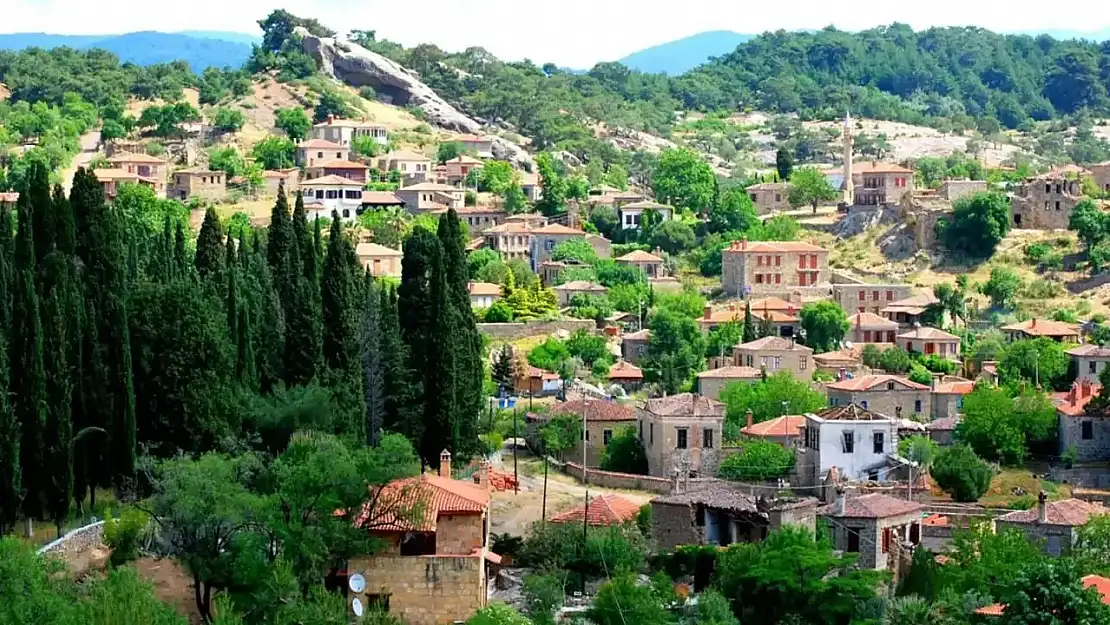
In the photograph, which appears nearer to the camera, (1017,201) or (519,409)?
(519,409)

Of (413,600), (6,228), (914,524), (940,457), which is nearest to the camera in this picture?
(413,600)

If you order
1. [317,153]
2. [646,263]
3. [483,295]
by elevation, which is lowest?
[483,295]

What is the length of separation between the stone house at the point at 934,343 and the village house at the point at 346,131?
4578cm

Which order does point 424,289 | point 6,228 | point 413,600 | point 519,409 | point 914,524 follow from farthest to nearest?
1. point 519,409
2. point 424,289
3. point 914,524
4. point 6,228
5. point 413,600

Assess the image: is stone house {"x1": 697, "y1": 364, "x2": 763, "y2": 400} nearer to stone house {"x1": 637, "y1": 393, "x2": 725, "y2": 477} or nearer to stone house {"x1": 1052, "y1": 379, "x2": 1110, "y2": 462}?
stone house {"x1": 1052, "y1": 379, "x2": 1110, "y2": 462}

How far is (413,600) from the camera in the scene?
41.2 meters

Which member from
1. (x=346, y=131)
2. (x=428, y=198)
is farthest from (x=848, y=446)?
(x=346, y=131)

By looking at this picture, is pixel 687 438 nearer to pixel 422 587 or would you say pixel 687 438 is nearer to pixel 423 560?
pixel 423 560

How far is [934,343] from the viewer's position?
82.7 metres

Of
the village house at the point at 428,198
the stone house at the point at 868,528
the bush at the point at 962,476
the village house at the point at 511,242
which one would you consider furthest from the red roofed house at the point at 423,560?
the village house at the point at 428,198

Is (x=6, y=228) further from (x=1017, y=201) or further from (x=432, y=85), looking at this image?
(x=432, y=85)

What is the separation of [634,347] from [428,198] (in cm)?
2723

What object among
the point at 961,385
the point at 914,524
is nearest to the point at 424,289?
the point at 914,524

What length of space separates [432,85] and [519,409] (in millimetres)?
88249
